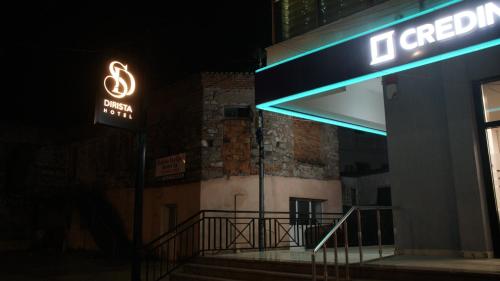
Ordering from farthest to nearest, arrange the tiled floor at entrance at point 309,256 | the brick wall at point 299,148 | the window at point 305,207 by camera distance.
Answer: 1. the window at point 305,207
2. the brick wall at point 299,148
3. the tiled floor at entrance at point 309,256

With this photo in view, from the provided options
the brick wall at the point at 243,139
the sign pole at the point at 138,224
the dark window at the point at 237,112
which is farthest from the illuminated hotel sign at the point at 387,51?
the dark window at the point at 237,112

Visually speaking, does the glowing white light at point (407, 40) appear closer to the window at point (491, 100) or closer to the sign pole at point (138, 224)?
the window at point (491, 100)

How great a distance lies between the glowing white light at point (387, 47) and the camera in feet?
22.1

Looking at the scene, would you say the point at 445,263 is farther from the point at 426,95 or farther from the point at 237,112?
the point at 237,112

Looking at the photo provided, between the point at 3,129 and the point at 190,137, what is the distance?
1175 cm

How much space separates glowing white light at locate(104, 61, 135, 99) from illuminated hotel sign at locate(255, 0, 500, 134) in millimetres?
2842

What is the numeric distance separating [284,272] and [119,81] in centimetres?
525

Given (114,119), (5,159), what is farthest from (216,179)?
(5,159)

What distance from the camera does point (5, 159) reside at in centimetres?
2055

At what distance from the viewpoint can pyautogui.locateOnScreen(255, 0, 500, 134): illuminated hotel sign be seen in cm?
590

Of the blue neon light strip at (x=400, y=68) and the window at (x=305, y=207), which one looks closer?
the blue neon light strip at (x=400, y=68)

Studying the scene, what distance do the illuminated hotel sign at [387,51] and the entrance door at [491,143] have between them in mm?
754

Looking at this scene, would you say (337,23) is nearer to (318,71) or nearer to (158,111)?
(318,71)

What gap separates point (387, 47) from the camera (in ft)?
22.3
